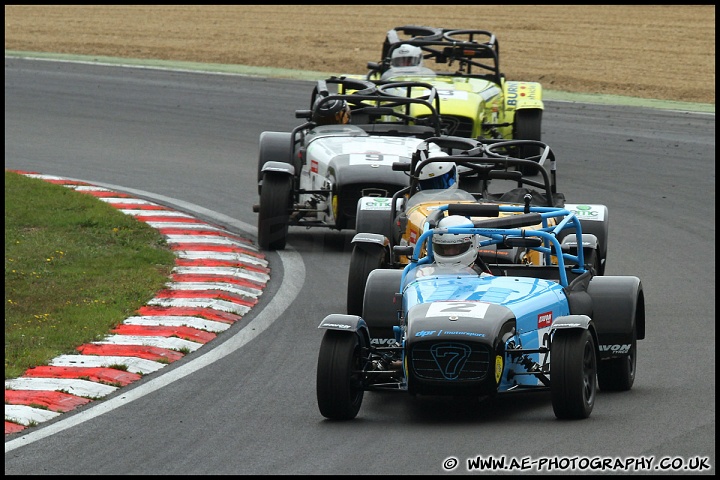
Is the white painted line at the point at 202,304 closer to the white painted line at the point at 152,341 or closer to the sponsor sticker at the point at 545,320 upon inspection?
the white painted line at the point at 152,341

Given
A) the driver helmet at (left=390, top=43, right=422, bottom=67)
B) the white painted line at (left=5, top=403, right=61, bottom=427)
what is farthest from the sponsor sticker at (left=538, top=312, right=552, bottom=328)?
the driver helmet at (left=390, top=43, right=422, bottom=67)

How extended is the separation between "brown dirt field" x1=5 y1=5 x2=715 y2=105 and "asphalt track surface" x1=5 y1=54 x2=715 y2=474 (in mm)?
4004

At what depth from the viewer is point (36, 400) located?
375 inches

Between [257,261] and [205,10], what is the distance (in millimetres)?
27468

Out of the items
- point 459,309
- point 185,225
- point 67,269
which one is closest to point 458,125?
point 185,225

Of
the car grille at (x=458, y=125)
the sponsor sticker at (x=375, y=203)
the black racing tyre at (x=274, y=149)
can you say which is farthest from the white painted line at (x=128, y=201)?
the sponsor sticker at (x=375, y=203)

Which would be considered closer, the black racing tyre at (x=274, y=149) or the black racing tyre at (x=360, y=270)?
the black racing tyre at (x=360, y=270)

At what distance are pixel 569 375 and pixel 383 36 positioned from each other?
2756 cm

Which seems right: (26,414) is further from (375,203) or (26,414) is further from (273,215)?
(273,215)

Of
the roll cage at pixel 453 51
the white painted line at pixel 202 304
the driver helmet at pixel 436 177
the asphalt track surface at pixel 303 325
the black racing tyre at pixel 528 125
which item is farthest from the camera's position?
the roll cage at pixel 453 51

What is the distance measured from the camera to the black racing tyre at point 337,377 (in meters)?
8.86

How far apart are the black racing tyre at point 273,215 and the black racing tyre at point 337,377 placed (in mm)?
6204

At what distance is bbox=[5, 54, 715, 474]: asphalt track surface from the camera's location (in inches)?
323

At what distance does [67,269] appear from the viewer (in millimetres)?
13695
